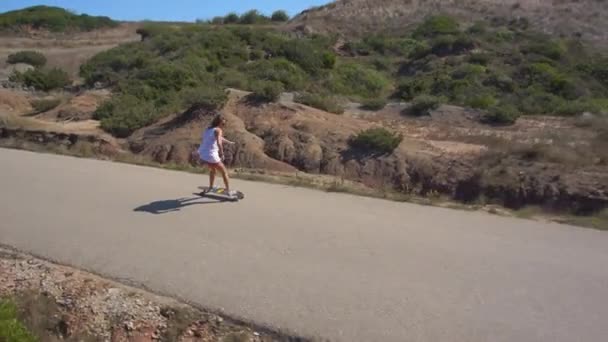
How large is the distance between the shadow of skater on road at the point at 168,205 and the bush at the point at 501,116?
1456 cm

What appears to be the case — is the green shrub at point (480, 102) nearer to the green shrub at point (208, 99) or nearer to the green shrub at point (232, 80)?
the green shrub at point (232, 80)

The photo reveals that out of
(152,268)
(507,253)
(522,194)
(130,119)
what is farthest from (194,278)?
(130,119)

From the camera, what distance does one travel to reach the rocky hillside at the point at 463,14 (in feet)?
183

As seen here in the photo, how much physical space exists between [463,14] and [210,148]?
58.1 m

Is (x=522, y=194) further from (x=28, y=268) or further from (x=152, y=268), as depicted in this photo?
(x=28, y=268)

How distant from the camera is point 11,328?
6.33m

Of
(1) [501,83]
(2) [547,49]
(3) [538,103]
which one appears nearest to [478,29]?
(2) [547,49]

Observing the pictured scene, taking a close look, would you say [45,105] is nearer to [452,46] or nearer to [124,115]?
[124,115]

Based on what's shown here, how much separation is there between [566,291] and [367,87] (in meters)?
32.4

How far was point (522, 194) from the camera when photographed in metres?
14.1

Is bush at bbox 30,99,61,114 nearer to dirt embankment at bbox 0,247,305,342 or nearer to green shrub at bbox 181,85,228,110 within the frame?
green shrub at bbox 181,85,228,110

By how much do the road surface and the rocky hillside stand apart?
47887mm

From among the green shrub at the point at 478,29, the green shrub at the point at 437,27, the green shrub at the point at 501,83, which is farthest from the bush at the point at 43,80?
the green shrub at the point at 478,29

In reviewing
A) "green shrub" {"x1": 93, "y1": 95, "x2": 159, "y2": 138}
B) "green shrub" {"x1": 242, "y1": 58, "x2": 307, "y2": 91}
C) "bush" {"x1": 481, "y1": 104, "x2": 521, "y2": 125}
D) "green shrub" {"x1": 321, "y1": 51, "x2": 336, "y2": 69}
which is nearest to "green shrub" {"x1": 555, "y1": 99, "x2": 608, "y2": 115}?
"bush" {"x1": 481, "y1": 104, "x2": 521, "y2": 125}
